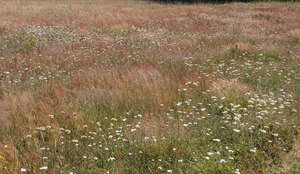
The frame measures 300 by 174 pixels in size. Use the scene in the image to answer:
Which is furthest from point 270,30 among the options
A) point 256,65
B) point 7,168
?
point 7,168

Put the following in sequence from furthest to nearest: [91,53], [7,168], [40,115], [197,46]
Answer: [197,46], [91,53], [40,115], [7,168]

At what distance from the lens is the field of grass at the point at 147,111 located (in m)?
3.58

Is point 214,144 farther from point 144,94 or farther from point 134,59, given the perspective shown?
point 134,59

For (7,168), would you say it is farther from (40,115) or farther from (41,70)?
(41,70)

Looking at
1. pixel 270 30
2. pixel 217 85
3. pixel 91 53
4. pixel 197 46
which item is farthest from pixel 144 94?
pixel 270 30

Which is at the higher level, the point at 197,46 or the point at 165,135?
the point at 197,46

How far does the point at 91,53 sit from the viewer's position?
32.1ft

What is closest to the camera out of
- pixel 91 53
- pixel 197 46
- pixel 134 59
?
pixel 134 59

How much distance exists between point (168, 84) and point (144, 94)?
0.73 m

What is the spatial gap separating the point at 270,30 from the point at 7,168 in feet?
48.6

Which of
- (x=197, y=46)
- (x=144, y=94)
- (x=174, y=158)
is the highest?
(x=197, y=46)

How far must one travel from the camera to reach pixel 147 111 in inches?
206

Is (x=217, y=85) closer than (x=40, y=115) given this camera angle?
No

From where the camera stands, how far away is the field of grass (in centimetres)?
358
